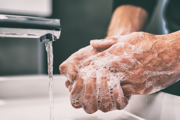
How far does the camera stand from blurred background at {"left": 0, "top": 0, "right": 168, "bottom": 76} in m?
1.60

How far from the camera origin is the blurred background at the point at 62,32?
1603mm

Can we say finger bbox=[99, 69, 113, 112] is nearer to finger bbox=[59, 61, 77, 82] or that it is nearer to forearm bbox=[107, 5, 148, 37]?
finger bbox=[59, 61, 77, 82]

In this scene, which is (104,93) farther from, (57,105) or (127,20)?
(127,20)

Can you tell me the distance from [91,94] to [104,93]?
0.09ft

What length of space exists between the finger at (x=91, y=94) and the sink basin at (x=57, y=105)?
90 millimetres

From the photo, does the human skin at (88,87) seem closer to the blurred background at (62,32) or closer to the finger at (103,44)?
the finger at (103,44)

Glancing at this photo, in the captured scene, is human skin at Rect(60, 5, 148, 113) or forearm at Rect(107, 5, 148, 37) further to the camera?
forearm at Rect(107, 5, 148, 37)

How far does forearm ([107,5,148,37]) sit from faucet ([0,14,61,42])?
460 millimetres

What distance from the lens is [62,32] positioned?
1.76 meters

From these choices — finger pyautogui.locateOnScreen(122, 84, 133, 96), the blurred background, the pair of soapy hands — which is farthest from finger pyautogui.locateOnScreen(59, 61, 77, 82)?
the blurred background

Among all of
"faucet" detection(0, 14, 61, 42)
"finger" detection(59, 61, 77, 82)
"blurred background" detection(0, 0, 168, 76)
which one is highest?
"faucet" detection(0, 14, 61, 42)

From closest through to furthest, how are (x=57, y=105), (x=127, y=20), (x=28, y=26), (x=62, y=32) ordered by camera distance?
(x=28, y=26)
(x=57, y=105)
(x=127, y=20)
(x=62, y=32)

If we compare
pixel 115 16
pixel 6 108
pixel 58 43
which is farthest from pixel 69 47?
pixel 6 108

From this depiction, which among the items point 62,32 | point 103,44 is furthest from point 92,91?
point 62,32
